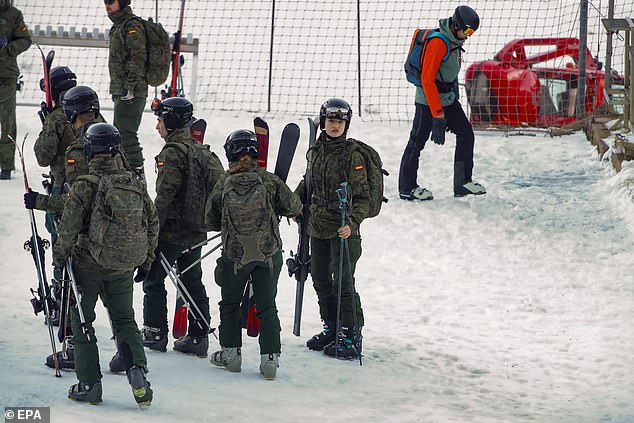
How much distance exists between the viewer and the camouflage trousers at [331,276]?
24.1ft

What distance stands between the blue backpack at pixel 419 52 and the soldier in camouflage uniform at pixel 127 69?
2596mm

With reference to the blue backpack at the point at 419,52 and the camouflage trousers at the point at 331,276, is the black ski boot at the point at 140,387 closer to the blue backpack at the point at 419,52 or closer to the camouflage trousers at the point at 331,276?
the camouflage trousers at the point at 331,276

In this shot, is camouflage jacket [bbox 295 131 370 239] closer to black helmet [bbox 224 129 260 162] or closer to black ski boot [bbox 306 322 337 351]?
black ski boot [bbox 306 322 337 351]

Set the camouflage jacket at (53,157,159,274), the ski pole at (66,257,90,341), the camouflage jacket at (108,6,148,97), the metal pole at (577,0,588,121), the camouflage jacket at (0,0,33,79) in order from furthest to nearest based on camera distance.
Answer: the metal pole at (577,0,588,121) → the camouflage jacket at (0,0,33,79) → the camouflage jacket at (108,6,148,97) → the ski pole at (66,257,90,341) → the camouflage jacket at (53,157,159,274)

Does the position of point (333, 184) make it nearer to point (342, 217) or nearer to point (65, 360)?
point (342, 217)

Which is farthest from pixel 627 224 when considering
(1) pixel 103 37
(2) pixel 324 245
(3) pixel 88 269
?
(1) pixel 103 37

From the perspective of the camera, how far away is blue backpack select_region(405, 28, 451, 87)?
10.4 m

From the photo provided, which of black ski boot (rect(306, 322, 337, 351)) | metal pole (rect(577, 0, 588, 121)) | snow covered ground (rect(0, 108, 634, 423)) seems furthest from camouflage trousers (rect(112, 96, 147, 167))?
metal pole (rect(577, 0, 588, 121))

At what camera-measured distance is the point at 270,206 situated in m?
6.68

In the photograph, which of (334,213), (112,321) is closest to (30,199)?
(112,321)

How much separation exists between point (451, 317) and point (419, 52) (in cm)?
316

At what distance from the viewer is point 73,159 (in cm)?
661

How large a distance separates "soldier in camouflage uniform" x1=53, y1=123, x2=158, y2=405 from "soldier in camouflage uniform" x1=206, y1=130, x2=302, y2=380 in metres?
0.62

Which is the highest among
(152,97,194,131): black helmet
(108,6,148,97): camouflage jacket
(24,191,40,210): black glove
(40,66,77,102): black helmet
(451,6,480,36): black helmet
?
(451,6,480,36): black helmet
